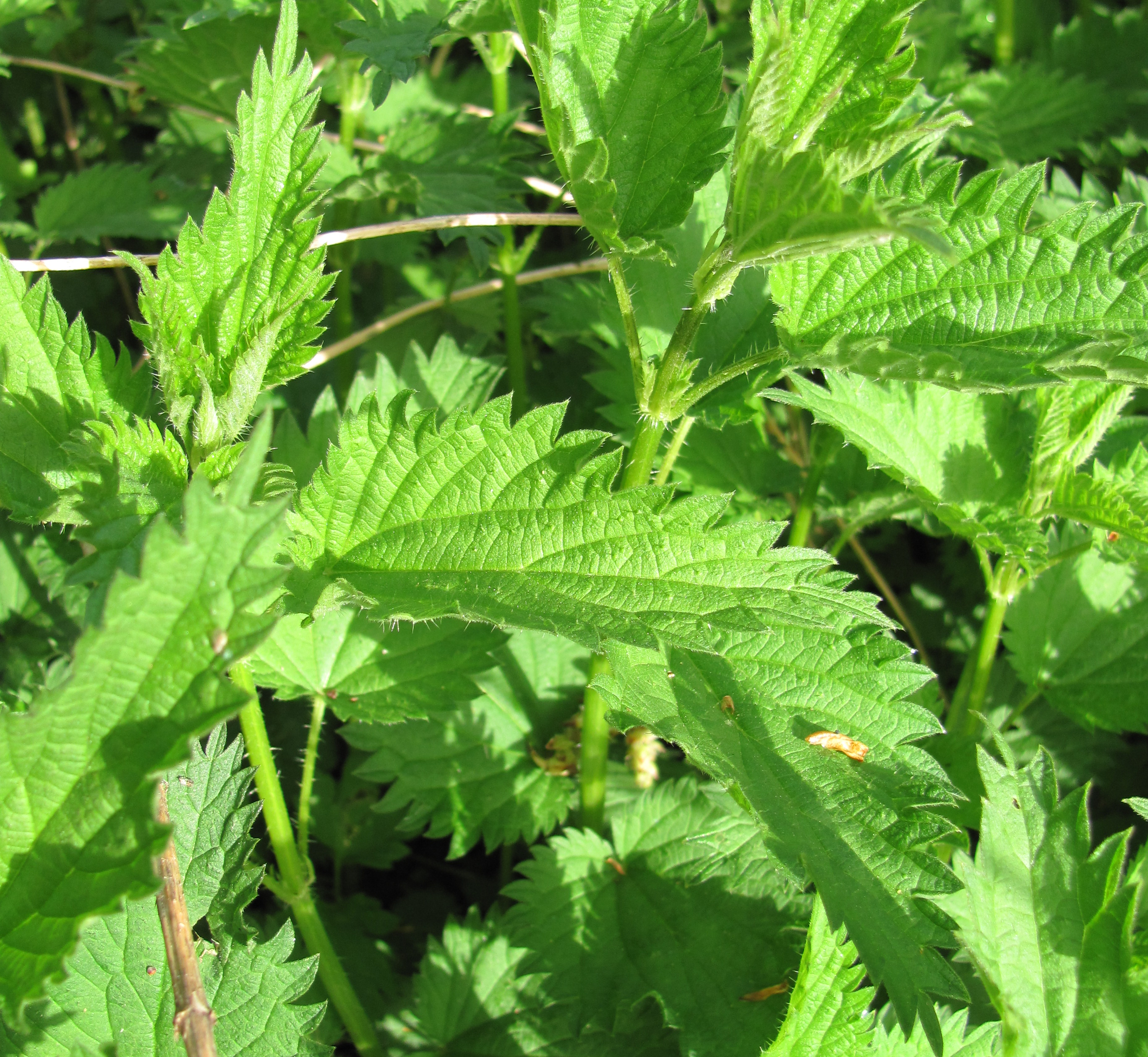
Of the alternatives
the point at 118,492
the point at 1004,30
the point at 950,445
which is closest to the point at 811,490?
the point at 950,445

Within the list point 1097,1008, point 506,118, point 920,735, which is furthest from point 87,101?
point 1097,1008

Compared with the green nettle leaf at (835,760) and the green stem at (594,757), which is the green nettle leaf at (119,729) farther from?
the green stem at (594,757)

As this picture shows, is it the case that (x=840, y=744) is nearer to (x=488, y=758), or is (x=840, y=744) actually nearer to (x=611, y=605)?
(x=611, y=605)

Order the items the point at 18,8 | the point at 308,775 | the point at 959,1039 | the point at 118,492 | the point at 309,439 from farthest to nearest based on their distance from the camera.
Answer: the point at 18,8 → the point at 309,439 → the point at 308,775 → the point at 959,1039 → the point at 118,492

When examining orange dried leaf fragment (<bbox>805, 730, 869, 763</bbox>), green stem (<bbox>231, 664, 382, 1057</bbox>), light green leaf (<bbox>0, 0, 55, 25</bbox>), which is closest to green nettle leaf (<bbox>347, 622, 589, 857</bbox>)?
green stem (<bbox>231, 664, 382, 1057</bbox>)

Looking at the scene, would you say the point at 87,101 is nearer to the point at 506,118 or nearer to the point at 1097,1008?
the point at 506,118

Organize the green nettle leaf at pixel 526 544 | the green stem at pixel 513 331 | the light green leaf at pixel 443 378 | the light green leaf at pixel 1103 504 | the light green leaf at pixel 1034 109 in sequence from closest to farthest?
1. the green nettle leaf at pixel 526 544
2. the light green leaf at pixel 1103 504
3. the light green leaf at pixel 443 378
4. the green stem at pixel 513 331
5. the light green leaf at pixel 1034 109

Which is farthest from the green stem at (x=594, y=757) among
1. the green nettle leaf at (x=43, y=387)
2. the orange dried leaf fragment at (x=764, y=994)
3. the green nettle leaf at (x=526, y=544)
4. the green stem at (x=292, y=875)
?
the green nettle leaf at (x=43, y=387)
